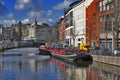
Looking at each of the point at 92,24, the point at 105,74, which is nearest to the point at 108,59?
the point at 105,74

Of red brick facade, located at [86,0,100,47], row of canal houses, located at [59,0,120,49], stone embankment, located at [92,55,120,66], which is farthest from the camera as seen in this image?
red brick facade, located at [86,0,100,47]

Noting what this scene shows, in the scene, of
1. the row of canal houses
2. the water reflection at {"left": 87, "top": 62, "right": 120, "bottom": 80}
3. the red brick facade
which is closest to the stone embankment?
the water reflection at {"left": 87, "top": 62, "right": 120, "bottom": 80}

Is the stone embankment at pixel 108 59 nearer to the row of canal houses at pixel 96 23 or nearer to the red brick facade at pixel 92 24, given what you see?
the row of canal houses at pixel 96 23

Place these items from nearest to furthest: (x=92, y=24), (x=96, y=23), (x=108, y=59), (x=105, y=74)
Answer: (x=105, y=74) → (x=108, y=59) → (x=96, y=23) → (x=92, y=24)

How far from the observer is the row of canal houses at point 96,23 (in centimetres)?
8594

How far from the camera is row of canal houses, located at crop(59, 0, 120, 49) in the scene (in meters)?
85.9

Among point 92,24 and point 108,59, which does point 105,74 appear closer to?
point 108,59

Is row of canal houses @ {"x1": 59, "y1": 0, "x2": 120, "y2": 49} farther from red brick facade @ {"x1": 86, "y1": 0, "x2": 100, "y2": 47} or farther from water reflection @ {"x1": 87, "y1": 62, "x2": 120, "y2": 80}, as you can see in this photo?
water reflection @ {"x1": 87, "y1": 62, "x2": 120, "y2": 80}

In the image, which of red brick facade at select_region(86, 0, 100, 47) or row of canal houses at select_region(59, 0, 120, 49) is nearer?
row of canal houses at select_region(59, 0, 120, 49)

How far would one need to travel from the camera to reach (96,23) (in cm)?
10556

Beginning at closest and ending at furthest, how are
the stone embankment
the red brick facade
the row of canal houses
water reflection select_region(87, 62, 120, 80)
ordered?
water reflection select_region(87, 62, 120, 80)
the stone embankment
the row of canal houses
the red brick facade

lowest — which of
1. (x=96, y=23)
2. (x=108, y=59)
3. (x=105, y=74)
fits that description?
(x=105, y=74)

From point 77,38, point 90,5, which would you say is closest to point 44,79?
point 90,5

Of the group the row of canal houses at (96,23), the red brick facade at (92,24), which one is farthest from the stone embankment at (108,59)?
the red brick facade at (92,24)
